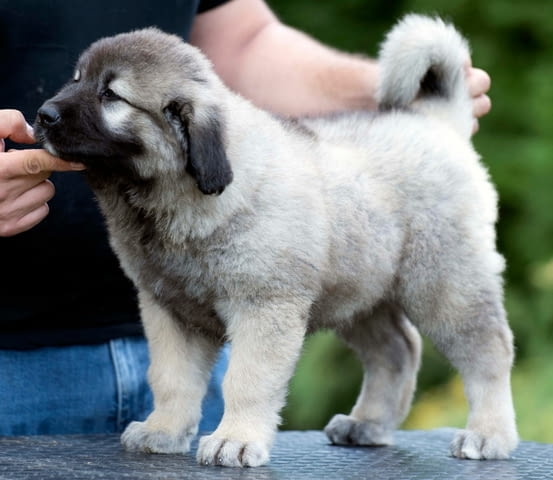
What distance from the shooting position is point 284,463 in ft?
11.1

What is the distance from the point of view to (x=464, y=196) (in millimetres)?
3877

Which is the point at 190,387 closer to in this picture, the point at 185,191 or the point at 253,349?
the point at 253,349

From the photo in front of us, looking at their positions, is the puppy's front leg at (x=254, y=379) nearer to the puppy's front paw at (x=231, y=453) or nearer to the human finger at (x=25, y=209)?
the puppy's front paw at (x=231, y=453)

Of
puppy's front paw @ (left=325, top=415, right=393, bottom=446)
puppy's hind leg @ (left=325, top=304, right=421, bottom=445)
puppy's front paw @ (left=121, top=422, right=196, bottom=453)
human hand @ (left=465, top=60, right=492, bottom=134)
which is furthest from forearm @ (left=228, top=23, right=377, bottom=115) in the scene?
puppy's front paw @ (left=121, top=422, right=196, bottom=453)

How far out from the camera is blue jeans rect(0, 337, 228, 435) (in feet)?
13.6

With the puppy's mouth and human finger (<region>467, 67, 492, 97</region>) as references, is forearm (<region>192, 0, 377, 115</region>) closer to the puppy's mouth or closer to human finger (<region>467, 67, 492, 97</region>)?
human finger (<region>467, 67, 492, 97</region>)

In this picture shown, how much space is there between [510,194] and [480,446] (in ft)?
13.6

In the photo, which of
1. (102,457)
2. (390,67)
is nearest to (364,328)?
(390,67)

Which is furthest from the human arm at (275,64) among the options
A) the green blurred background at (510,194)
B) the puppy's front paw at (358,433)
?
Result: the green blurred background at (510,194)

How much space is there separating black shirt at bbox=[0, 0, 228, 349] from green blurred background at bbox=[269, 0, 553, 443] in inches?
116

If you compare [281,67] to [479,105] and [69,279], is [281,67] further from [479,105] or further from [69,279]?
[69,279]

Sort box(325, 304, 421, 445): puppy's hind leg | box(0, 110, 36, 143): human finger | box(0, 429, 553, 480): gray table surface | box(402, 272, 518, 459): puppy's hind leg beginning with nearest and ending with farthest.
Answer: box(0, 429, 553, 480): gray table surface, box(0, 110, 36, 143): human finger, box(402, 272, 518, 459): puppy's hind leg, box(325, 304, 421, 445): puppy's hind leg

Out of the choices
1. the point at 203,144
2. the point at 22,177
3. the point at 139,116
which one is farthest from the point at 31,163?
the point at 203,144

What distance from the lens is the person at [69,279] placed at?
3.93 meters
